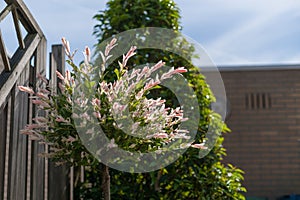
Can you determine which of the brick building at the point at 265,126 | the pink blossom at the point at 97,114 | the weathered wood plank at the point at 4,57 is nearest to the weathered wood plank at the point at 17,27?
the weathered wood plank at the point at 4,57

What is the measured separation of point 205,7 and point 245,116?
338cm

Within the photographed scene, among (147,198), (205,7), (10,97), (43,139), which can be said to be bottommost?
(147,198)

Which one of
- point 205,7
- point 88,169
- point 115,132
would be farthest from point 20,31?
point 205,7

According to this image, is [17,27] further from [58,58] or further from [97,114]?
[97,114]

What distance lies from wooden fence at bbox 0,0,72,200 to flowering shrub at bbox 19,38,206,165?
12 cm

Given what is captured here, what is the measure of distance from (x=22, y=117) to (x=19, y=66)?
0.77 ft

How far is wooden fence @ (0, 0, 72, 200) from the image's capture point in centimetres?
194

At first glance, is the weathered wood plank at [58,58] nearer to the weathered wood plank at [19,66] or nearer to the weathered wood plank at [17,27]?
the weathered wood plank at [19,66]

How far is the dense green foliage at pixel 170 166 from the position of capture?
278 centimetres

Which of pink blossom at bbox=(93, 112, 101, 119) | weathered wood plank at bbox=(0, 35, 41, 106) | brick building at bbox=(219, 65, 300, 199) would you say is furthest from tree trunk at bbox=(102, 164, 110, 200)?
brick building at bbox=(219, 65, 300, 199)

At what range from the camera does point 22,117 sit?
6.91 feet

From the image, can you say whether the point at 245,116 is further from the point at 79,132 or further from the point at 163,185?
the point at 79,132

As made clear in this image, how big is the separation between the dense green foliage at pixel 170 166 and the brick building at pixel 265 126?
4101mm

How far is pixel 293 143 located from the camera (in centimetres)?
710
